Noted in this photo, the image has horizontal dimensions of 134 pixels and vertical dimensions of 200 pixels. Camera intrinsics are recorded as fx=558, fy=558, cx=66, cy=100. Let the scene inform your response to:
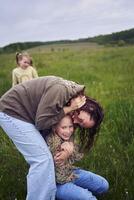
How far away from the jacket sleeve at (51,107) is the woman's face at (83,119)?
169mm

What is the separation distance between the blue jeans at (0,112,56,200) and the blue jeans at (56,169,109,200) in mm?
275

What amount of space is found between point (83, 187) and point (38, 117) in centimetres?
104

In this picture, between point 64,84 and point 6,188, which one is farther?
point 6,188

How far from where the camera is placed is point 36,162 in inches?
177

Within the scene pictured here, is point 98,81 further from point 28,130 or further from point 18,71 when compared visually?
point 28,130

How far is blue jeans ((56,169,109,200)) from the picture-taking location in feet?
15.6

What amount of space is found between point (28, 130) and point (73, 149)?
0.51 meters

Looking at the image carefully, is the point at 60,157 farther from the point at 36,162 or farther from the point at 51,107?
the point at 51,107

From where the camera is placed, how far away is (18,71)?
10422 mm

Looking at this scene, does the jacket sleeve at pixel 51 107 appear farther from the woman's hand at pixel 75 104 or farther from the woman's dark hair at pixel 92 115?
the woman's dark hair at pixel 92 115

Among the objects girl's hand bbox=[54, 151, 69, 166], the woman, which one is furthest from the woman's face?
girl's hand bbox=[54, 151, 69, 166]

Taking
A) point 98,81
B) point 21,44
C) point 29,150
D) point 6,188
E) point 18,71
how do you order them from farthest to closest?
point 21,44 → point 98,81 → point 18,71 → point 6,188 → point 29,150

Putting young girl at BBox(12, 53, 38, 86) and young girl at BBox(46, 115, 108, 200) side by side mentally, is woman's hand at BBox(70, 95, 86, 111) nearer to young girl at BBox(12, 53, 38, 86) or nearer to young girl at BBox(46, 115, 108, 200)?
young girl at BBox(46, 115, 108, 200)

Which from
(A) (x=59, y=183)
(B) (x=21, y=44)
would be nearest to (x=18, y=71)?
(A) (x=59, y=183)
